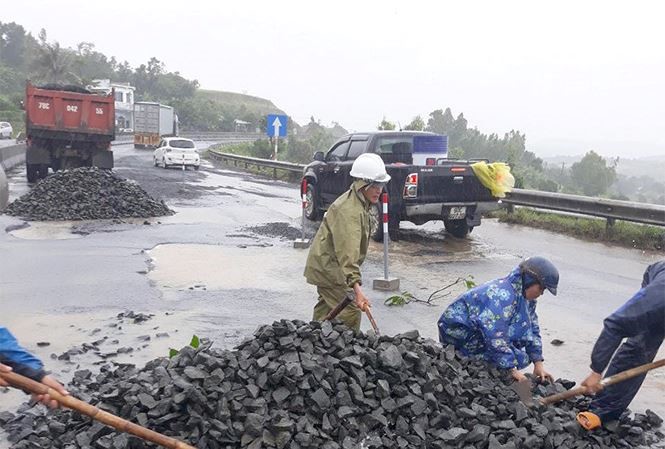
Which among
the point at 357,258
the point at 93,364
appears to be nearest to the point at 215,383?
the point at 357,258

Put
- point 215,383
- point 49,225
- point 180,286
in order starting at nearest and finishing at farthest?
point 215,383 < point 180,286 < point 49,225

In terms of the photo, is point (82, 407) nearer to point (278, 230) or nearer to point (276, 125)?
point (278, 230)

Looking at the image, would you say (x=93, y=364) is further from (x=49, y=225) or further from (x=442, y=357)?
(x=49, y=225)

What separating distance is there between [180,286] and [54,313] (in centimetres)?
169

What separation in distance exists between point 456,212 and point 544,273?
739cm

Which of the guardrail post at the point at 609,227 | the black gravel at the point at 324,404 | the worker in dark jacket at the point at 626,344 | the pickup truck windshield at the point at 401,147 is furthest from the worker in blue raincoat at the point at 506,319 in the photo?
the guardrail post at the point at 609,227

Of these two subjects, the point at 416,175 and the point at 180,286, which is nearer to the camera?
the point at 180,286

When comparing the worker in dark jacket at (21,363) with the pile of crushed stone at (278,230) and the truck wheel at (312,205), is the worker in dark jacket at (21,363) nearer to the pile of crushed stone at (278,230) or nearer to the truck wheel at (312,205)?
the pile of crushed stone at (278,230)

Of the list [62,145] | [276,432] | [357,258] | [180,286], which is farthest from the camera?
[62,145]

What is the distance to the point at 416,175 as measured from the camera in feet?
36.7

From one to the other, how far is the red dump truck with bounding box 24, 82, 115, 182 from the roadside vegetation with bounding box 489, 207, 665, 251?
12.9 metres

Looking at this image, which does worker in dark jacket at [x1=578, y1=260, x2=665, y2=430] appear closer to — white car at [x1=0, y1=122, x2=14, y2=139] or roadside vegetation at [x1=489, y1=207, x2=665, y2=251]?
roadside vegetation at [x1=489, y1=207, x2=665, y2=251]

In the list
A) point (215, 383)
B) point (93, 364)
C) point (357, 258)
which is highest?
point (357, 258)

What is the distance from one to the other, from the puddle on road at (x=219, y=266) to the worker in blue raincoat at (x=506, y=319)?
3.89m
